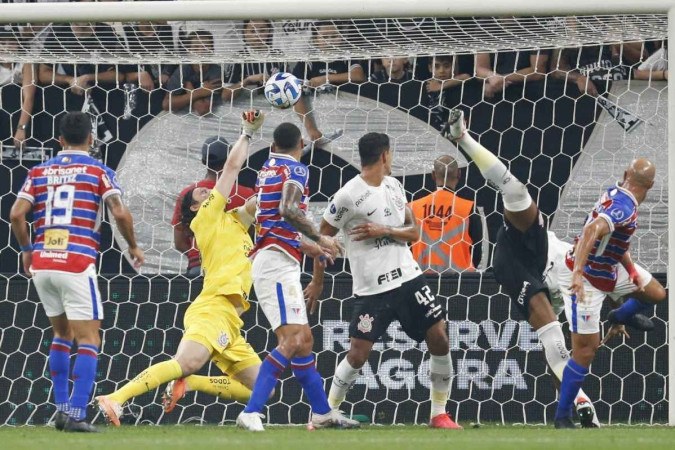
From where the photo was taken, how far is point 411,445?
6.35 meters

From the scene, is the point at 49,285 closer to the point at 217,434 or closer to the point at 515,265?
the point at 217,434

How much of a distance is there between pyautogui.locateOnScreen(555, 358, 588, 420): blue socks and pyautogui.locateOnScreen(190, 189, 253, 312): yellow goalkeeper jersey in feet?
6.99

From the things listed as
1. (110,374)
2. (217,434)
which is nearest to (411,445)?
(217,434)

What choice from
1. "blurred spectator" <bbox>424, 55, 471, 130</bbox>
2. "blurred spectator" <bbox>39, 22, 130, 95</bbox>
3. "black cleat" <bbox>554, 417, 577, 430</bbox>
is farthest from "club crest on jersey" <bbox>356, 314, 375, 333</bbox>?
"blurred spectator" <bbox>39, 22, 130, 95</bbox>

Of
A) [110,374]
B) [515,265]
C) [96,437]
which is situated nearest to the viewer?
[96,437]

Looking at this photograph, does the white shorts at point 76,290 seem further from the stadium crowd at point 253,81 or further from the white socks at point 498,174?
the white socks at point 498,174

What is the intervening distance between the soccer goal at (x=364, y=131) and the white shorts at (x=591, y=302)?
0.47 m

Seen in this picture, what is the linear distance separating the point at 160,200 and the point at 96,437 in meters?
4.01

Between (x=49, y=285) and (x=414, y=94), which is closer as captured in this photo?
(x=49, y=285)

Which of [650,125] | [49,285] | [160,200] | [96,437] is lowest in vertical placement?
[96,437]

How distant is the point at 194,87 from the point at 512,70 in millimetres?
2537

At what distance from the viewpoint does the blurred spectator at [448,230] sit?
999 centimetres

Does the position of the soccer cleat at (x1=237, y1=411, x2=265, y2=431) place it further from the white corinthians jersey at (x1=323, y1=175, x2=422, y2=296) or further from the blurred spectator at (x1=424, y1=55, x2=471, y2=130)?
the blurred spectator at (x1=424, y1=55, x2=471, y2=130)

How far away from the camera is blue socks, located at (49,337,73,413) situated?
25.1ft
